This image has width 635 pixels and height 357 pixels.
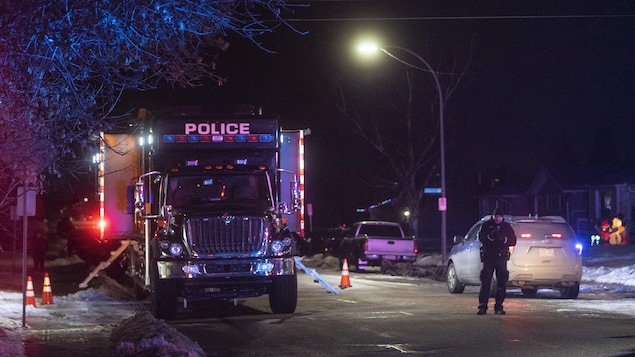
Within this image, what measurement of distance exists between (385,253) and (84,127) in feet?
65.2

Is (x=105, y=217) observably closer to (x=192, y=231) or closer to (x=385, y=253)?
(x=192, y=231)

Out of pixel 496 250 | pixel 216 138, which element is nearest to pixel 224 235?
pixel 216 138

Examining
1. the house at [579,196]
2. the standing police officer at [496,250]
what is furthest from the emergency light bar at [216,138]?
the house at [579,196]

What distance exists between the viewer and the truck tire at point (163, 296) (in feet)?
48.6

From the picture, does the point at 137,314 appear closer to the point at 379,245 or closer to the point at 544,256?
the point at 544,256

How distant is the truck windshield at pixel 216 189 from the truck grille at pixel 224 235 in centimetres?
81

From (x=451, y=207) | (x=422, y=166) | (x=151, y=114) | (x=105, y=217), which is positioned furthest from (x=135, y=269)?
(x=451, y=207)

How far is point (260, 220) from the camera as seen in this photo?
1490 centimetres

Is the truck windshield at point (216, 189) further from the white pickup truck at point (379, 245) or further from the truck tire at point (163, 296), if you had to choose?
the white pickup truck at point (379, 245)

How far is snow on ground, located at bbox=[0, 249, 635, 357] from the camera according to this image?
1053 cm

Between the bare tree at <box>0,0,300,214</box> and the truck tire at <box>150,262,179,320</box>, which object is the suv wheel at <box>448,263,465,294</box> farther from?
the bare tree at <box>0,0,300,214</box>

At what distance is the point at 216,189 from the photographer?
51.6ft

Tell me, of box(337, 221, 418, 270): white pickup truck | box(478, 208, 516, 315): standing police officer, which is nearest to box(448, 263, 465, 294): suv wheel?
box(478, 208, 516, 315): standing police officer

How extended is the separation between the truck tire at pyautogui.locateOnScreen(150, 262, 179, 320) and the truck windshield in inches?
52.0
